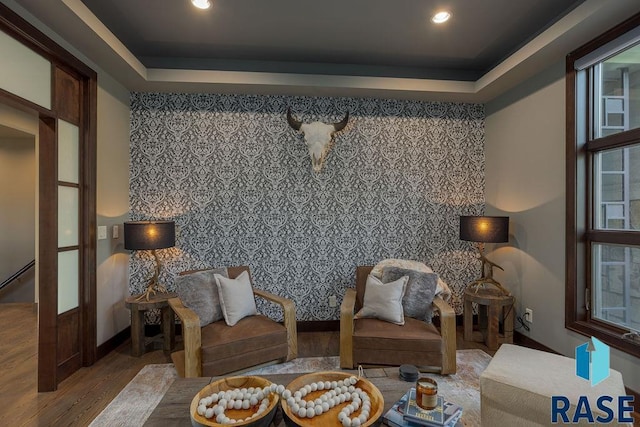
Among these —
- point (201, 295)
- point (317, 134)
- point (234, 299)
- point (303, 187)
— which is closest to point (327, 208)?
point (303, 187)

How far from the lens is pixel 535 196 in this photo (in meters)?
3.17

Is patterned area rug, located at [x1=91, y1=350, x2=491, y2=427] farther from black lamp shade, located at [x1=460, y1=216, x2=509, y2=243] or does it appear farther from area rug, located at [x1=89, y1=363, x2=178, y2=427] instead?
black lamp shade, located at [x1=460, y1=216, x2=509, y2=243]

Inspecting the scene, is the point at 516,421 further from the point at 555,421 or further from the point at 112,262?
the point at 112,262

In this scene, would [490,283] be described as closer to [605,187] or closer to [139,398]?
[605,187]

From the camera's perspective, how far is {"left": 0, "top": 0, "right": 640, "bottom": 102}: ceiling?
2523 mm

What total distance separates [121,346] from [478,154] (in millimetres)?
4563

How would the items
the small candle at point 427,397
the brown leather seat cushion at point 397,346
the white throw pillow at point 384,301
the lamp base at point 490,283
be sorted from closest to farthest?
the small candle at point 427,397, the brown leather seat cushion at point 397,346, the white throw pillow at point 384,301, the lamp base at point 490,283

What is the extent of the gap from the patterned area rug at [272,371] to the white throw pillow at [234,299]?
470mm

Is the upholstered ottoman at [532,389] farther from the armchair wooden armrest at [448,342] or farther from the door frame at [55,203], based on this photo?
the door frame at [55,203]

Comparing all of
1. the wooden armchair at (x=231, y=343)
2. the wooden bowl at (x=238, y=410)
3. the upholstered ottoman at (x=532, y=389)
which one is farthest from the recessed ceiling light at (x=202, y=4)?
the upholstered ottoman at (x=532, y=389)

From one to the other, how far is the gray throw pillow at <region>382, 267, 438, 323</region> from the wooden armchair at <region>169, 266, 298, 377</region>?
1082 millimetres

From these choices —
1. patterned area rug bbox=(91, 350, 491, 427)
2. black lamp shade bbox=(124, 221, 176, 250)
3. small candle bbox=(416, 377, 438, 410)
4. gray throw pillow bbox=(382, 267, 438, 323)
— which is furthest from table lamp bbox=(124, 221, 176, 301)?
small candle bbox=(416, 377, 438, 410)

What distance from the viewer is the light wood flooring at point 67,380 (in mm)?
2182

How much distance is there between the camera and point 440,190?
3.87 m
